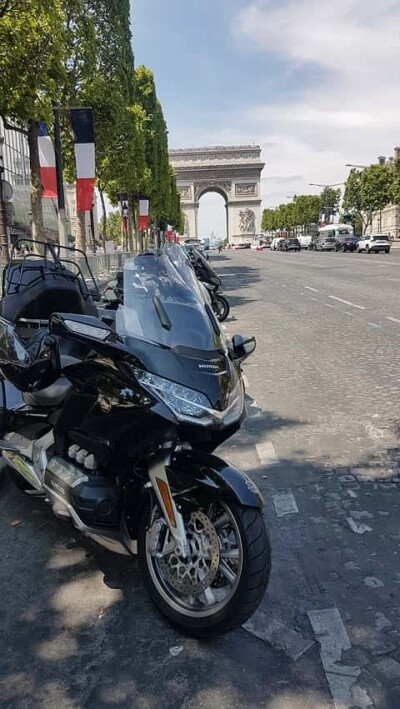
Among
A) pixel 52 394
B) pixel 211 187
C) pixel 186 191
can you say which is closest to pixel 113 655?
pixel 52 394

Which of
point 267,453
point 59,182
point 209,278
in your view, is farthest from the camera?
point 59,182

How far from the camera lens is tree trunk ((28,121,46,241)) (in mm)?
14922

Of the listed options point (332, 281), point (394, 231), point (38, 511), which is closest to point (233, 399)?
point (38, 511)

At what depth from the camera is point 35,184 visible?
15.2 meters

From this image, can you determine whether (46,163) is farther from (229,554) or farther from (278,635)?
(278,635)

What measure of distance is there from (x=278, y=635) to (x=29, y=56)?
10.2 m

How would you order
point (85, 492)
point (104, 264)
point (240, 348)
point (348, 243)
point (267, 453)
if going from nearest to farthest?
1. point (85, 492)
2. point (240, 348)
3. point (267, 453)
4. point (104, 264)
5. point (348, 243)

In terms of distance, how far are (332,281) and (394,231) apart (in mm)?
67532

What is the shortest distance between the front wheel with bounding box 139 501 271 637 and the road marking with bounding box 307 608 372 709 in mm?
343

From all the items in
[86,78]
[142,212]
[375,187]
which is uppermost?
[375,187]

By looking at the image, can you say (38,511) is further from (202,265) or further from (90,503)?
(202,265)

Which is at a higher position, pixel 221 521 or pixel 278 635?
pixel 221 521

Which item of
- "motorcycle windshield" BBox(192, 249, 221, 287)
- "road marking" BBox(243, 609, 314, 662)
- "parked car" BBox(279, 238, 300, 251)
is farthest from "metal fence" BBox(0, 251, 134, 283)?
"parked car" BBox(279, 238, 300, 251)

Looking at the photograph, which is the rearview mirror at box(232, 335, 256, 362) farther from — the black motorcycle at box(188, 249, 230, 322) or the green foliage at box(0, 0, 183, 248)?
the green foliage at box(0, 0, 183, 248)
